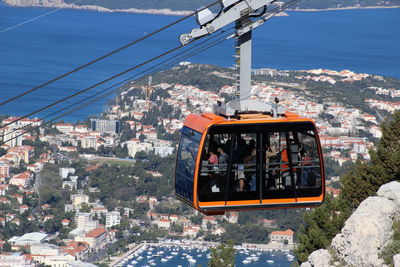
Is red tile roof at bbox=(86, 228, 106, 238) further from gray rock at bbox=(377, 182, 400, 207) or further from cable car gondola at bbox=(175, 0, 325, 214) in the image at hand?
cable car gondola at bbox=(175, 0, 325, 214)

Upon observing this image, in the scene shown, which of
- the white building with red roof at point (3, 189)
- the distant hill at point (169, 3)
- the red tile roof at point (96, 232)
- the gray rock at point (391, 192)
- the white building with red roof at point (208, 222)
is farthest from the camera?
the distant hill at point (169, 3)

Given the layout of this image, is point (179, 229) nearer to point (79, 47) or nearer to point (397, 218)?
point (397, 218)

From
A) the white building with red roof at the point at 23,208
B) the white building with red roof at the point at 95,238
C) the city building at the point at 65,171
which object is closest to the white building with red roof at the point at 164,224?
the white building with red roof at the point at 95,238

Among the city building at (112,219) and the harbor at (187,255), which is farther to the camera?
the city building at (112,219)

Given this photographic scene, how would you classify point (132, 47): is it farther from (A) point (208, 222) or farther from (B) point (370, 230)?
(B) point (370, 230)

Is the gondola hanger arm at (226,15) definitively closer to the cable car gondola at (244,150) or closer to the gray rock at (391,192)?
the cable car gondola at (244,150)

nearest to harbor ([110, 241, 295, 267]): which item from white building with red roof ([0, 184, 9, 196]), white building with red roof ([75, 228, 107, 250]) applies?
white building with red roof ([75, 228, 107, 250])

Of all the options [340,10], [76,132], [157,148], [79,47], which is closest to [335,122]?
[157,148]
